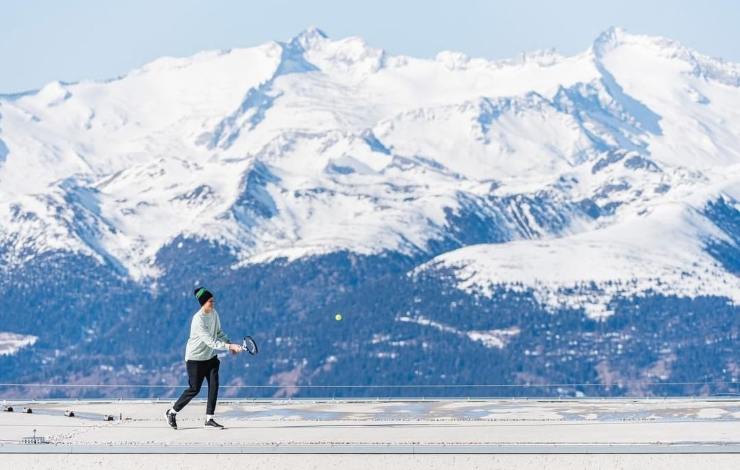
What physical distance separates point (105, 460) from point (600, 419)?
18335 millimetres

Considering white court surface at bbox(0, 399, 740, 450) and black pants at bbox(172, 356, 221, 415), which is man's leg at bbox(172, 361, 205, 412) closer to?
black pants at bbox(172, 356, 221, 415)

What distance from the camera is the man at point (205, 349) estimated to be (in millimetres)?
57969

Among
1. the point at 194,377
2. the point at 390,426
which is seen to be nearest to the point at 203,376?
the point at 194,377

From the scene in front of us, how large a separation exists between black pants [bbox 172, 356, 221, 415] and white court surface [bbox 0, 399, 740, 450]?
88 centimetres

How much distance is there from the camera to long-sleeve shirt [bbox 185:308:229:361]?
57.9 metres

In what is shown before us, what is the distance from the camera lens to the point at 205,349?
5844 cm

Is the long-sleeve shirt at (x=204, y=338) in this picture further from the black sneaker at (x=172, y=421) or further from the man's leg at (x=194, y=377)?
the black sneaker at (x=172, y=421)

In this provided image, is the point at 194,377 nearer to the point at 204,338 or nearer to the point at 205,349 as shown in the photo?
the point at 205,349

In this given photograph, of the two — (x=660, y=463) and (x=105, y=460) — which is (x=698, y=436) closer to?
(x=660, y=463)

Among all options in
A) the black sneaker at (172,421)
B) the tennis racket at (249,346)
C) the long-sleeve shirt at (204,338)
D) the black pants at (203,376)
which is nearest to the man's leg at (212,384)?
the black pants at (203,376)

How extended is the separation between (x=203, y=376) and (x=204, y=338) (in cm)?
158

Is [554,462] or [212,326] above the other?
[212,326]

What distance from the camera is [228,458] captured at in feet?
168

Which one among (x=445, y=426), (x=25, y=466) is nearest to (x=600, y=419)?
(x=445, y=426)
